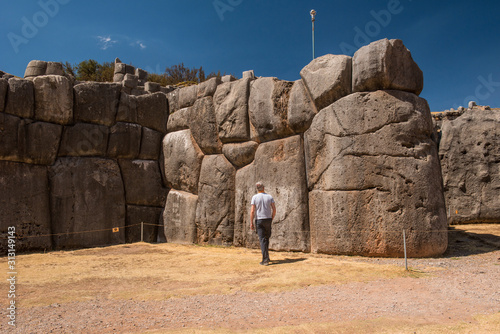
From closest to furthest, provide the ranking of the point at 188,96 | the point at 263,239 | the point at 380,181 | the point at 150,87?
the point at 263,239 → the point at 380,181 → the point at 188,96 → the point at 150,87

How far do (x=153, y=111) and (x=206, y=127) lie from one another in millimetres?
2005

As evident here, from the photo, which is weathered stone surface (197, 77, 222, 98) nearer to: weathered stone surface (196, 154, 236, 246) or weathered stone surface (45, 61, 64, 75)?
weathered stone surface (196, 154, 236, 246)

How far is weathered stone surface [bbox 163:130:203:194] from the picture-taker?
10.2m

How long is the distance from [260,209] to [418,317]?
144 inches

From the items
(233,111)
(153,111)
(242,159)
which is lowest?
(242,159)

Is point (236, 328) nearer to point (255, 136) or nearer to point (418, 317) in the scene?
point (418, 317)

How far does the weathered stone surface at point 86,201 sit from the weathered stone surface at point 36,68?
335 cm

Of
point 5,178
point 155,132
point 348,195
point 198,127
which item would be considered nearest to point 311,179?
point 348,195

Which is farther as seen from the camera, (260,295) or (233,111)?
(233,111)

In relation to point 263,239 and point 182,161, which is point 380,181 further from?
point 182,161

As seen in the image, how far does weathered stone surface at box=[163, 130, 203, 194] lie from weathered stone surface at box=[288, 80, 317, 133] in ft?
10.1

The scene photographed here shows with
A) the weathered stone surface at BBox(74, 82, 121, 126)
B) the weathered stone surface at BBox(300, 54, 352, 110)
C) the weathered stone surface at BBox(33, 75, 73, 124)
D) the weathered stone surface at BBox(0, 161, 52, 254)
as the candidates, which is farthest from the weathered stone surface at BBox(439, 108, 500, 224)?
the weathered stone surface at BBox(0, 161, 52, 254)

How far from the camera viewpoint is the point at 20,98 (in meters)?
8.86

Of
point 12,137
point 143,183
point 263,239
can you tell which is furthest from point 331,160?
point 12,137
